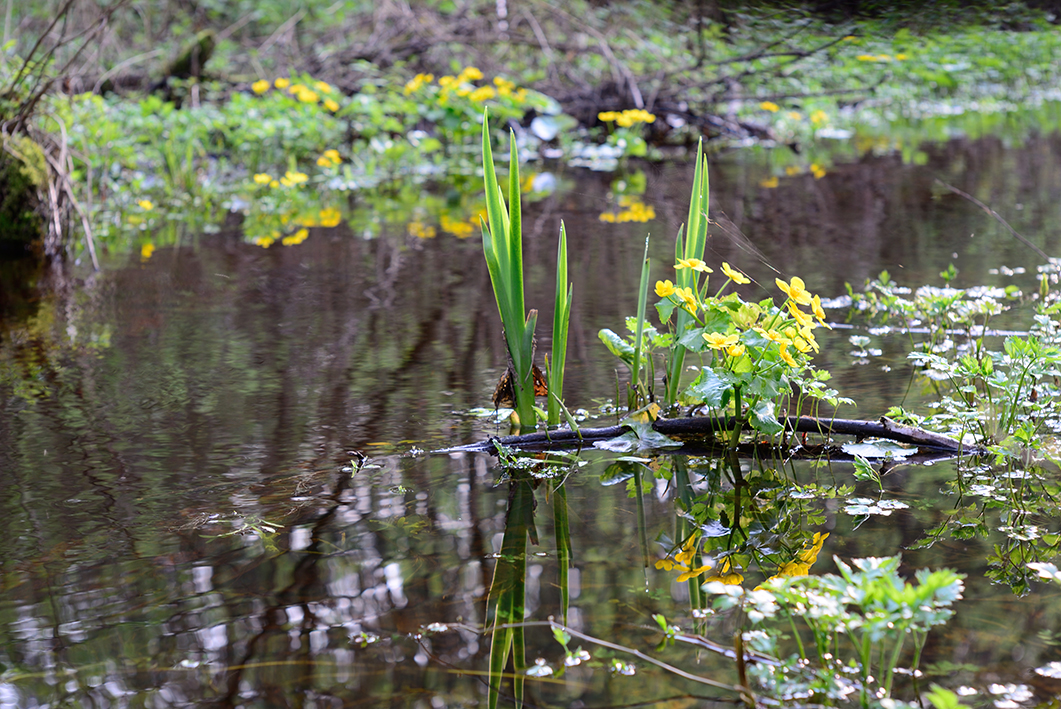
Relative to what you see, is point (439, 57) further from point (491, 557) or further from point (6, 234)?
point (491, 557)

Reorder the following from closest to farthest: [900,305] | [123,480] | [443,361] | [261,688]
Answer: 1. [261,688]
2. [123,480]
3. [900,305]
4. [443,361]

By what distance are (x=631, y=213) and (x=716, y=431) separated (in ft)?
9.14

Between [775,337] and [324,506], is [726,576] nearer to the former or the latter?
[775,337]

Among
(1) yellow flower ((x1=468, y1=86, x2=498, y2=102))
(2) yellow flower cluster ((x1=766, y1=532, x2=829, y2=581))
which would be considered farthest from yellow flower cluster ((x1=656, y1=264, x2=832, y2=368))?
(1) yellow flower ((x1=468, y1=86, x2=498, y2=102))

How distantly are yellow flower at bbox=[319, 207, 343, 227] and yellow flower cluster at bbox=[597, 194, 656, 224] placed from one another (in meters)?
1.18

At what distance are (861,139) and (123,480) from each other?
22.1ft

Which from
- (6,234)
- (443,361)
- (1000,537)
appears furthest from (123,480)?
(6,234)

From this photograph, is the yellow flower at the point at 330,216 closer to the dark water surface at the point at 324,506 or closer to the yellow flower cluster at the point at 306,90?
the dark water surface at the point at 324,506

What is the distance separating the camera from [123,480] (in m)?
1.72

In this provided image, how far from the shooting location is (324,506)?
5.28 feet

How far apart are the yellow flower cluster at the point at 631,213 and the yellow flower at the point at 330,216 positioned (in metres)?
1.18

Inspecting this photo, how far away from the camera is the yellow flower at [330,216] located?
174 inches

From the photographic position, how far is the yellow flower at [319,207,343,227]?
443 centimetres

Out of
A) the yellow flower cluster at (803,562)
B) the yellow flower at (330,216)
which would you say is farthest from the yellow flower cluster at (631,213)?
the yellow flower cluster at (803,562)
